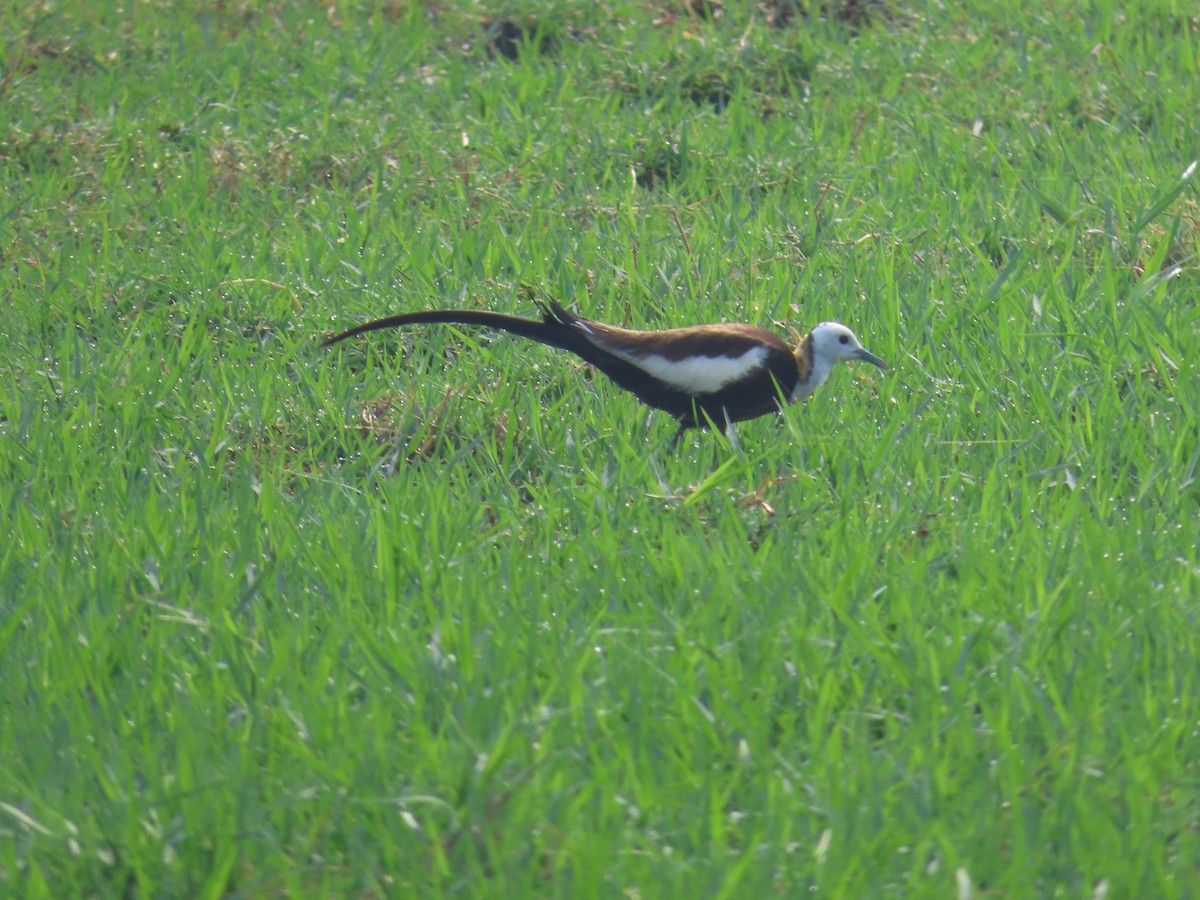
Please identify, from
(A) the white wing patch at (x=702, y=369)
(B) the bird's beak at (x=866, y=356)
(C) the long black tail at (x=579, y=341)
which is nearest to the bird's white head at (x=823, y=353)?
(B) the bird's beak at (x=866, y=356)

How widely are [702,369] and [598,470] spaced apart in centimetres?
44

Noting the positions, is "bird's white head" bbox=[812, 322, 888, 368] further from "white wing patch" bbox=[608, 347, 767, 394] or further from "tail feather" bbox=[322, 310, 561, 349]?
"tail feather" bbox=[322, 310, 561, 349]

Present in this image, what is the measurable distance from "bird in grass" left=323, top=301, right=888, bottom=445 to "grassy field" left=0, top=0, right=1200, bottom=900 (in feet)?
0.42

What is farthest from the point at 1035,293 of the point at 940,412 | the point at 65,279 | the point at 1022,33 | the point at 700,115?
the point at 65,279

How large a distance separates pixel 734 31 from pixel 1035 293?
3191mm

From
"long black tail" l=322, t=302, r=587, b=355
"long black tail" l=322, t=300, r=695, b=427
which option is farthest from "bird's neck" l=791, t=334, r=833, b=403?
"long black tail" l=322, t=302, r=587, b=355

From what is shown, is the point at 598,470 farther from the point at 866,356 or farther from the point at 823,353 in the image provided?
the point at 866,356

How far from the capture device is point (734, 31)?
7789 mm

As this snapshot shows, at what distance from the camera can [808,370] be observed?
459cm

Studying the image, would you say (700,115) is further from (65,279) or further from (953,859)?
(953,859)

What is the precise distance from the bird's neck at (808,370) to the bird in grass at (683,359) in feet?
0.19

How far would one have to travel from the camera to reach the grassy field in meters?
2.65

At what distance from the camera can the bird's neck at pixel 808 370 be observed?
15.0 ft

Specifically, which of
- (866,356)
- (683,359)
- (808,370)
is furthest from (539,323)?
(866,356)
